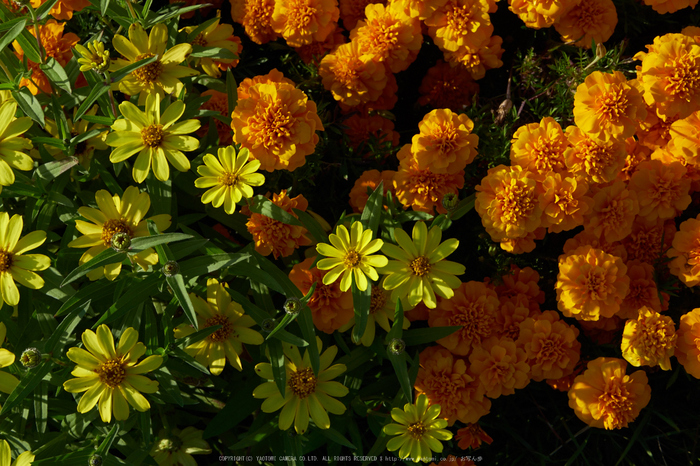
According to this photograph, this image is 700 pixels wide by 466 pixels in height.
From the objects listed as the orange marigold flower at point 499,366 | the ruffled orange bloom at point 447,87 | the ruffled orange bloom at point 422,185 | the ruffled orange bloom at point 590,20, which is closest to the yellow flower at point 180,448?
the orange marigold flower at point 499,366

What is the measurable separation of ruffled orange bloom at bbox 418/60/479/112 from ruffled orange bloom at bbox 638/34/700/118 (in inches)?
28.3

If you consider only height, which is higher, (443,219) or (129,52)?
(129,52)

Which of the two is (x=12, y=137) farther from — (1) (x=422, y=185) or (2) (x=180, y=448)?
(1) (x=422, y=185)

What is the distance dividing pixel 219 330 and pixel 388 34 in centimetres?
117

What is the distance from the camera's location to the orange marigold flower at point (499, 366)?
1745 millimetres

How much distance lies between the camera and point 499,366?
69.0 inches

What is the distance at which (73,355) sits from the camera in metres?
1.41

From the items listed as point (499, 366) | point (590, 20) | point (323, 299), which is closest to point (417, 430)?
point (499, 366)

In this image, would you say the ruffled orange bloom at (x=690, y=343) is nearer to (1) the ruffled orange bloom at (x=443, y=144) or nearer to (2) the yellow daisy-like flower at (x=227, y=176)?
(1) the ruffled orange bloom at (x=443, y=144)

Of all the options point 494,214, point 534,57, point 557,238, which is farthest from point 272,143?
point 534,57

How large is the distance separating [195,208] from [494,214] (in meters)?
0.92

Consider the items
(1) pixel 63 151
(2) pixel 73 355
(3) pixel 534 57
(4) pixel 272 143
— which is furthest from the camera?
(3) pixel 534 57

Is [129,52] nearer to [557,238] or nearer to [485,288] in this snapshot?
[485,288]

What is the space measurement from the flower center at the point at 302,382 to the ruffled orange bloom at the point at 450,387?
0.36m
